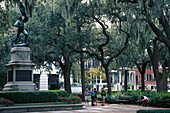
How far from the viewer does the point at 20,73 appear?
22719mm

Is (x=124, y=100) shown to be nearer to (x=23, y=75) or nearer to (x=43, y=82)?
(x=23, y=75)

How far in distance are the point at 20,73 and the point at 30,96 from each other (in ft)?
7.22

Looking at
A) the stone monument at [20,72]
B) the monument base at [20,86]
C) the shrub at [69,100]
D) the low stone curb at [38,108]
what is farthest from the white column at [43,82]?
the low stone curb at [38,108]

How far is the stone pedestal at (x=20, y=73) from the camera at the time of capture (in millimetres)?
22402

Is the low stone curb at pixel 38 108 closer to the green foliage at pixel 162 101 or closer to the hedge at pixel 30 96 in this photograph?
the hedge at pixel 30 96

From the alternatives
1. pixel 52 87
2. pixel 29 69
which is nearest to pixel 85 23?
pixel 29 69

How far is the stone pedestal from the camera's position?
73.5ft

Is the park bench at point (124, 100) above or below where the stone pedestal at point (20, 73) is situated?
below

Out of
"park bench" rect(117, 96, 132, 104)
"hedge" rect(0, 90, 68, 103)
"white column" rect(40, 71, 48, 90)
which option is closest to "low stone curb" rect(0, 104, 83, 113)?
"hedge" rect(0, 90, 68, 103)

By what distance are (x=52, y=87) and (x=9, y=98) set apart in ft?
137

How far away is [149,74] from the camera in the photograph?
311ft

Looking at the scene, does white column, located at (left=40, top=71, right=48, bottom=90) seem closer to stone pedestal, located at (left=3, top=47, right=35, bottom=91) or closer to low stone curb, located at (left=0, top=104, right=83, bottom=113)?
stone pedestal, located at (left=3, top=47, right=35, bottom=91)

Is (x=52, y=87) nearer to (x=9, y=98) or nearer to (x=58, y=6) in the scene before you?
(x=58, y=6)

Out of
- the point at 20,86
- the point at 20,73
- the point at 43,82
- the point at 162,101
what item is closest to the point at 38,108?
the point at 20,86
